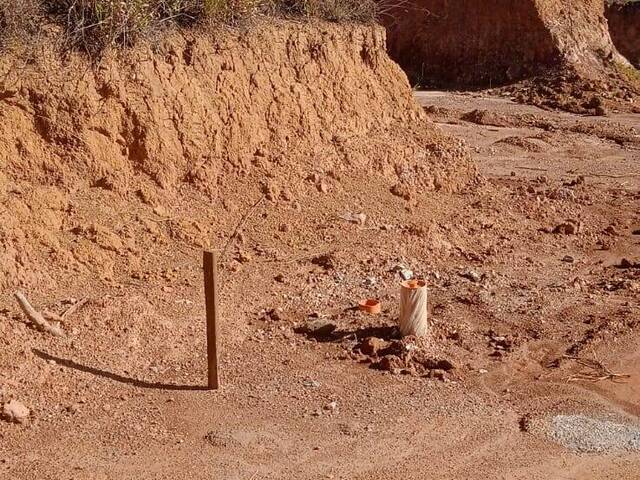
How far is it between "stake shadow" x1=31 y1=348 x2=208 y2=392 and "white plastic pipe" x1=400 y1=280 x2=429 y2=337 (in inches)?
60.3

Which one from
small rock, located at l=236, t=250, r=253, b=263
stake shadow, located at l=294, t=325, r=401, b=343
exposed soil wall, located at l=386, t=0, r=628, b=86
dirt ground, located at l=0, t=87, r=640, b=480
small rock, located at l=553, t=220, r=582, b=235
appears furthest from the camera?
exposed soil wall, located at l=386, t=0, r=628, b=86

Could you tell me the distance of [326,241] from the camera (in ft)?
26.1

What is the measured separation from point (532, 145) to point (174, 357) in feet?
27.3

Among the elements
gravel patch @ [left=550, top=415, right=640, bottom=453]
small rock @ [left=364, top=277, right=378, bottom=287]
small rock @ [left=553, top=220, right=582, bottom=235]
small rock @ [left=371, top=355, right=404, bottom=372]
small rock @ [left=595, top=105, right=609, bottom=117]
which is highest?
small rock @ [left=595, top=105, right=609, bottom=117]

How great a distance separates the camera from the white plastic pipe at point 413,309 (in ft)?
20.5

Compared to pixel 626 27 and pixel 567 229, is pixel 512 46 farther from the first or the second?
pixel 567 229

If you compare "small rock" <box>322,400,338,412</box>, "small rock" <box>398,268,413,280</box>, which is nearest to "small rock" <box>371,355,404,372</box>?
"small rock" <box>322,400,338,412</box>

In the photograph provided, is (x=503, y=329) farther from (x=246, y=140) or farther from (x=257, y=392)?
(x=246, y=140)

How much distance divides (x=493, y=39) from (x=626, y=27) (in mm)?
4393

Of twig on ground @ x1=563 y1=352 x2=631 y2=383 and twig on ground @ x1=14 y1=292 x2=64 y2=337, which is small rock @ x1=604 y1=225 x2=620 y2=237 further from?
twig on ground @ x1=14 y1=292 x2=64 y2=337

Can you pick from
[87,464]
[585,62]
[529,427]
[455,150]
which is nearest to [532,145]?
[455,150]

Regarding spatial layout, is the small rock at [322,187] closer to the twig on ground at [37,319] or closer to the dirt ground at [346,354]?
the dirt ground at [346,354]

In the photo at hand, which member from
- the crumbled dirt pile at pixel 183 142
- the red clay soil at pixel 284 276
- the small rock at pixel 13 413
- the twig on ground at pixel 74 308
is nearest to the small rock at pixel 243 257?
the red clay soil at pixel 284 276

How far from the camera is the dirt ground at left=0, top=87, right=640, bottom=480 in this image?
5.09m
